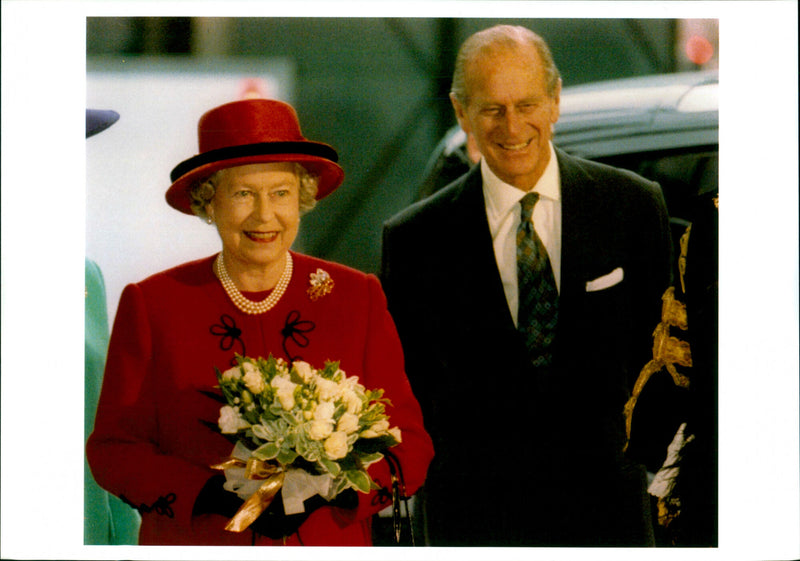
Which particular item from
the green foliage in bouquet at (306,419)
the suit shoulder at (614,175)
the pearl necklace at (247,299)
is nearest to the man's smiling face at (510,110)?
the suit shoulder at (614,175)

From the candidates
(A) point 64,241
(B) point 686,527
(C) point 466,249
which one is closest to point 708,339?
(B) point 686,527

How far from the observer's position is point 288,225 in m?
2.72

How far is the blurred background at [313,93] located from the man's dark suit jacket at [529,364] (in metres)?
0.16

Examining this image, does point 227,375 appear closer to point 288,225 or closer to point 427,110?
point 288,225

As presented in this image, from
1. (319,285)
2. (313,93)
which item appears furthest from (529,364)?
(313,93)

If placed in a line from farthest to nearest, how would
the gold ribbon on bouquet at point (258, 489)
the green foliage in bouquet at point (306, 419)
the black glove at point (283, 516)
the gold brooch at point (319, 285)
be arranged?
the gold brooch at point (319, 285) → the black glove at point (283, 516) → the gold ribbon on bouquet at point (258, 489) → the green foliage in bouquet at point (306, 419)

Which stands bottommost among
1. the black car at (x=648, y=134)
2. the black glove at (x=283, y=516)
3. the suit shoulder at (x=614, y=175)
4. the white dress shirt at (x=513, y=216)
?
the black glove at (x=283, y=516)

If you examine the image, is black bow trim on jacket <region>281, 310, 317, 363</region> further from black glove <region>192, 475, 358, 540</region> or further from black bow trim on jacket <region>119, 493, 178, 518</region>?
black bow trim on jacket <region>119, 493, 178, 518</region>

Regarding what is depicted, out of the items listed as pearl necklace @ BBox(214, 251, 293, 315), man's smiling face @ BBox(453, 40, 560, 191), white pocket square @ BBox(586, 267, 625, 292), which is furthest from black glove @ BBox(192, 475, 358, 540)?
man's smiling face @ BBox(453, 40, 560, 191)

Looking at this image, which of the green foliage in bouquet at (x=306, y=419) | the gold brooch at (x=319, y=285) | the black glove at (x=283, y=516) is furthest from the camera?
the gold brooch at (x=319, y=285)

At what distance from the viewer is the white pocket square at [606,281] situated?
2.76 m

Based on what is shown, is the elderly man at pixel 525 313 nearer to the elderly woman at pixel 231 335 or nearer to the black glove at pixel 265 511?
the elderly woman at pixel 231 335

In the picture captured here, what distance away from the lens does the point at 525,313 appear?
275cm

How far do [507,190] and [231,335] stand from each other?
88cm
